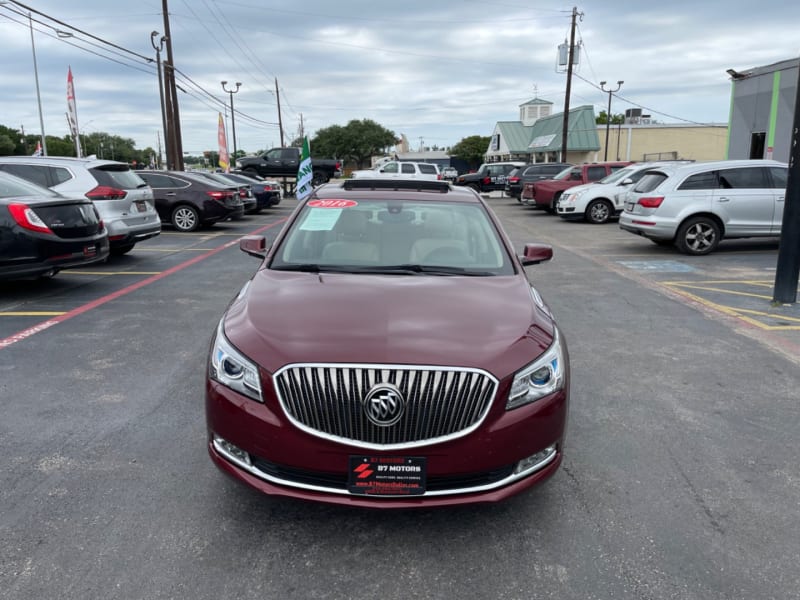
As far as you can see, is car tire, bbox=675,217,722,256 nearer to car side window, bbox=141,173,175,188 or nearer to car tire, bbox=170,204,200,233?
car tire, bbox=170,204,200,233

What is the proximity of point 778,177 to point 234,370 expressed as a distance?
12538mm

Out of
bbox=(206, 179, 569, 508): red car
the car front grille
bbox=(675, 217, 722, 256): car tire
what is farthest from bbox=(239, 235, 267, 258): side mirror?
bbox=(675, 217, 722, 256): car tire

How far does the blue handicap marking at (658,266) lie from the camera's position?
35.3ft

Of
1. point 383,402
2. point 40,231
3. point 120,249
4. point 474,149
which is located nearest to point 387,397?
point 383,402

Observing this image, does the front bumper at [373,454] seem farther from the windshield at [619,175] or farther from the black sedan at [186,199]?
the windshield at [619,175]

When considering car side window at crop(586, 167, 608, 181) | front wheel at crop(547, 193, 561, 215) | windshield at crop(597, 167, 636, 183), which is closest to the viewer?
windshield at crop(597, 167, 636, 183)

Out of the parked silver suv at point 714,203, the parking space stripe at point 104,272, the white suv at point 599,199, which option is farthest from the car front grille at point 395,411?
the white suv at point 599,199

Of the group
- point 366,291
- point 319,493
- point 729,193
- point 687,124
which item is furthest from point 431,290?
point 687,124

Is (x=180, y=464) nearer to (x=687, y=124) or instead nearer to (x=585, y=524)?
(x=585, y=524)

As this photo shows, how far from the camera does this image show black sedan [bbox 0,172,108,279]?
7.52m

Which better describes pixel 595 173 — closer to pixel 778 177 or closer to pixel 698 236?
pixel 778 177

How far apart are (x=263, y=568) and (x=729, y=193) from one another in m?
11.9

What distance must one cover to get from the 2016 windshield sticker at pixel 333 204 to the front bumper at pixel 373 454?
2.07 m

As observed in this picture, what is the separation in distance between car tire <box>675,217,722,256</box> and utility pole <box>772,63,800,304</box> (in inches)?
171
